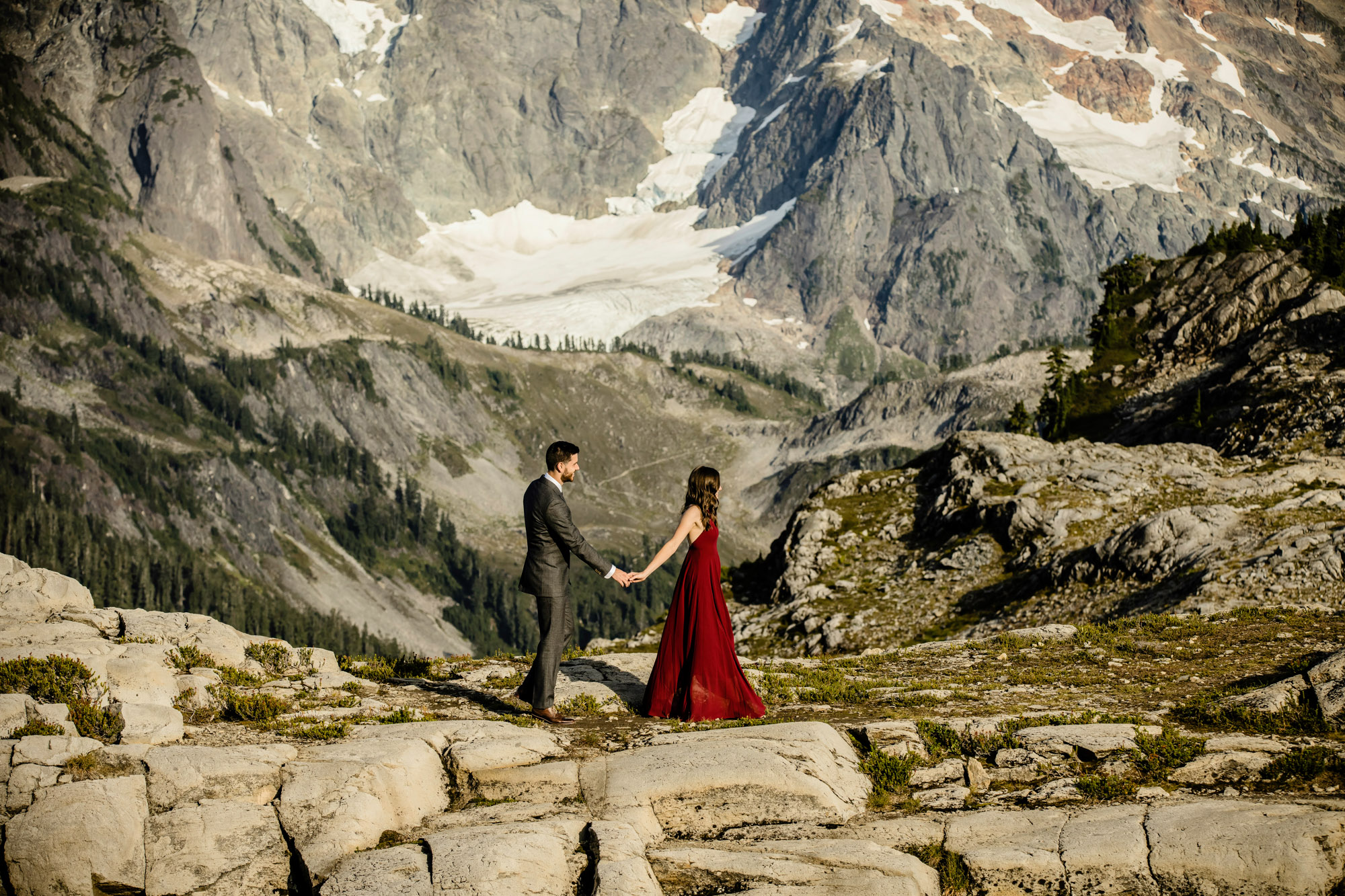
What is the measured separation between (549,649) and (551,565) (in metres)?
1.81

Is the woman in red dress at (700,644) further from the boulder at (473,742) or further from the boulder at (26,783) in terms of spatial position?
the boulder at (26,783)

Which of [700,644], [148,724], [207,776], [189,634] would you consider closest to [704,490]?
[700,644]

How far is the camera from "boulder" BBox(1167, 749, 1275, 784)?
62.0ft

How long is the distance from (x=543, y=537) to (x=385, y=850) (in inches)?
295

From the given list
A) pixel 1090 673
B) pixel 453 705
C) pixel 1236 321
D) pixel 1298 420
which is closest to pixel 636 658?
pixel 453 705

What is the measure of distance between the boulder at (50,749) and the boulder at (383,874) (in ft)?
16.2

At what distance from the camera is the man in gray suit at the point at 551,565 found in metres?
22.7

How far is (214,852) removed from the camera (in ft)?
57.4

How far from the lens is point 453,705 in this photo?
25.3 metres

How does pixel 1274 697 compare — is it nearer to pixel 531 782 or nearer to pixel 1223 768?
pixel 1223 768

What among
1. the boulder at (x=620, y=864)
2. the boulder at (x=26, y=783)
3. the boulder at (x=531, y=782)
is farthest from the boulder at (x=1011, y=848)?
A: the boulder at (x=26, y=783)

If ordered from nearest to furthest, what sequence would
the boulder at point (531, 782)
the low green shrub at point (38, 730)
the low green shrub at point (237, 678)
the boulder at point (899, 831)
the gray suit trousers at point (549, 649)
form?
the boulder at point (899, 831), the low green shrub at point (38, 730), the boulder at point (531, 782), the gray suit trousers at point (549, 649), the low green shrub at point (237, 678)

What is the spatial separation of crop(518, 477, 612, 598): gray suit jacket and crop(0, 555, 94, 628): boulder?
1279cm

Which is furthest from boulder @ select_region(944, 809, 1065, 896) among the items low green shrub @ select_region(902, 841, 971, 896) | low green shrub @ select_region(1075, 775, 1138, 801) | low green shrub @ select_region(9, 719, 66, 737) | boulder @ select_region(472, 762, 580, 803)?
low green shrub @ select_region(9, 719, 66, 737)
